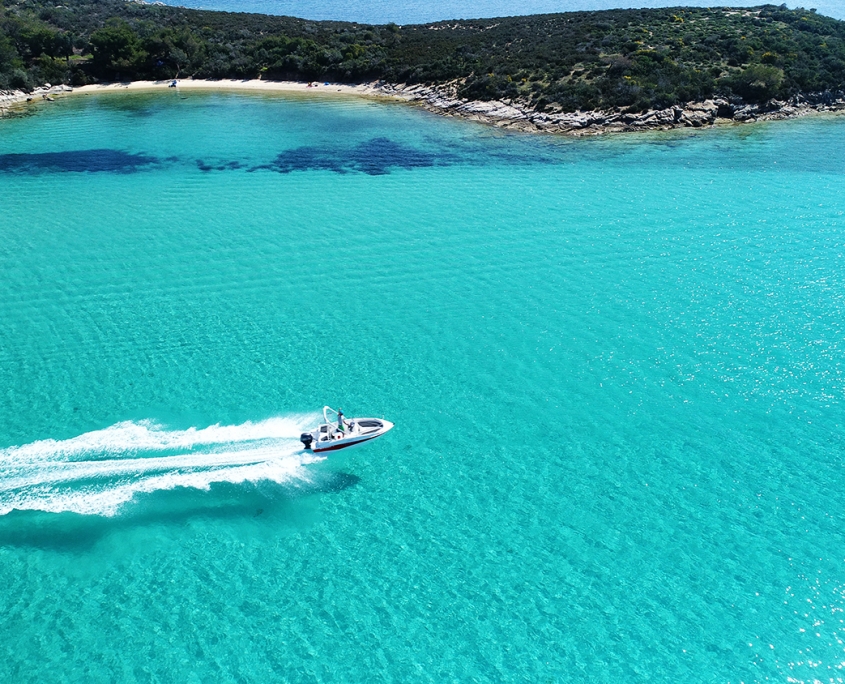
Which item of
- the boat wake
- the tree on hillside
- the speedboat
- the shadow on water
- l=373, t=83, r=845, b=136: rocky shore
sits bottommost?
the shadow on water

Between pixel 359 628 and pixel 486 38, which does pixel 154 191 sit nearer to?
pixel 359 628

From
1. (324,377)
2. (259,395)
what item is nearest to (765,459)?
(324,377)

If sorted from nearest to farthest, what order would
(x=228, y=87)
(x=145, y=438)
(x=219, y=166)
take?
(x=145, y=438), (x=219, y=166), (x=228, y=87)

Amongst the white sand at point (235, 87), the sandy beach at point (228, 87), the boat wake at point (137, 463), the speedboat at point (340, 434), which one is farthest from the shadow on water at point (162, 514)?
the sandy beach at point (228, 87)

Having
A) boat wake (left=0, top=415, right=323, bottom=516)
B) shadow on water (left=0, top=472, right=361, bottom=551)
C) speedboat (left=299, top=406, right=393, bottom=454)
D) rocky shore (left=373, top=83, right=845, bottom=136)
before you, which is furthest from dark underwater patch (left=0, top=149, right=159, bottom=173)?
speedboat (left=299, top=406, right=393, bottom=454)

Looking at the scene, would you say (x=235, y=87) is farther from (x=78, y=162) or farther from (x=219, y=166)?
(x=219, y=166)

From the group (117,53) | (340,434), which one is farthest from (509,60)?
(340,434)

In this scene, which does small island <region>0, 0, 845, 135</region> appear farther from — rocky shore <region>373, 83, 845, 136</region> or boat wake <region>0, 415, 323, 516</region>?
boat wake <region>0, 415, 323, 516</region>
